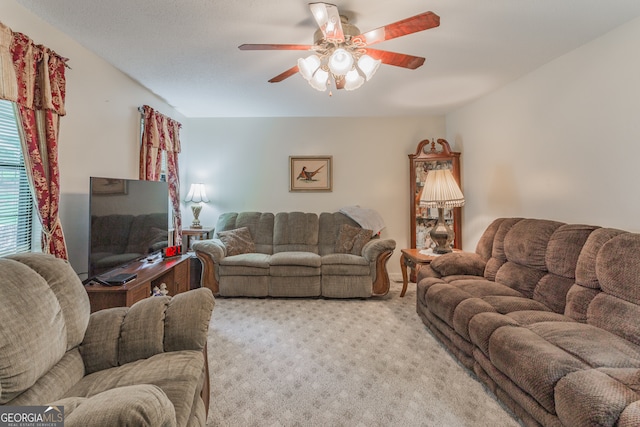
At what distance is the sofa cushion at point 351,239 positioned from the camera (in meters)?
3.85

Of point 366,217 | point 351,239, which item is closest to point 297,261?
point 351,239

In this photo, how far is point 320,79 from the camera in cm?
204

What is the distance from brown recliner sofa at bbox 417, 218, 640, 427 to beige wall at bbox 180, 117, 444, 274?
1.93 metres

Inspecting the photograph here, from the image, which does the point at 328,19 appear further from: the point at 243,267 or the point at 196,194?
the point at 196,194

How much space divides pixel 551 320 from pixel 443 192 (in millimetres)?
1787

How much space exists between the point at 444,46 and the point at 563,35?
859 millimetres

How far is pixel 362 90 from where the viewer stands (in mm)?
3336

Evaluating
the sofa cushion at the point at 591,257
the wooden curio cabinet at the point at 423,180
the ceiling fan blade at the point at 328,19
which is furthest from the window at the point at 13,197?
the wooden curio cabinet at the point at 423,180

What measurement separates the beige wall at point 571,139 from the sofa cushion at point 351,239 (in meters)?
1.50

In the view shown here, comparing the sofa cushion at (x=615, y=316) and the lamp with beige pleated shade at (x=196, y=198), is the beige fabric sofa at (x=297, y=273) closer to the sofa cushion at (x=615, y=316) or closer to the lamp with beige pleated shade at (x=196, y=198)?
the lamp with beige pleated shade at (x=196, y=198)

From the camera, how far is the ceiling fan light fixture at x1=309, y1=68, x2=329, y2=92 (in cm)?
201

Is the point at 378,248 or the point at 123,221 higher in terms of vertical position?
the point at 123,221

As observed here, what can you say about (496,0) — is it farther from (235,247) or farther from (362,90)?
(235,247)

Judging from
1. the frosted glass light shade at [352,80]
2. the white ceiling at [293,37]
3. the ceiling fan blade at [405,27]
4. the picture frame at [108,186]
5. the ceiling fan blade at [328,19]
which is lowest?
the picture frame at [108,186]
